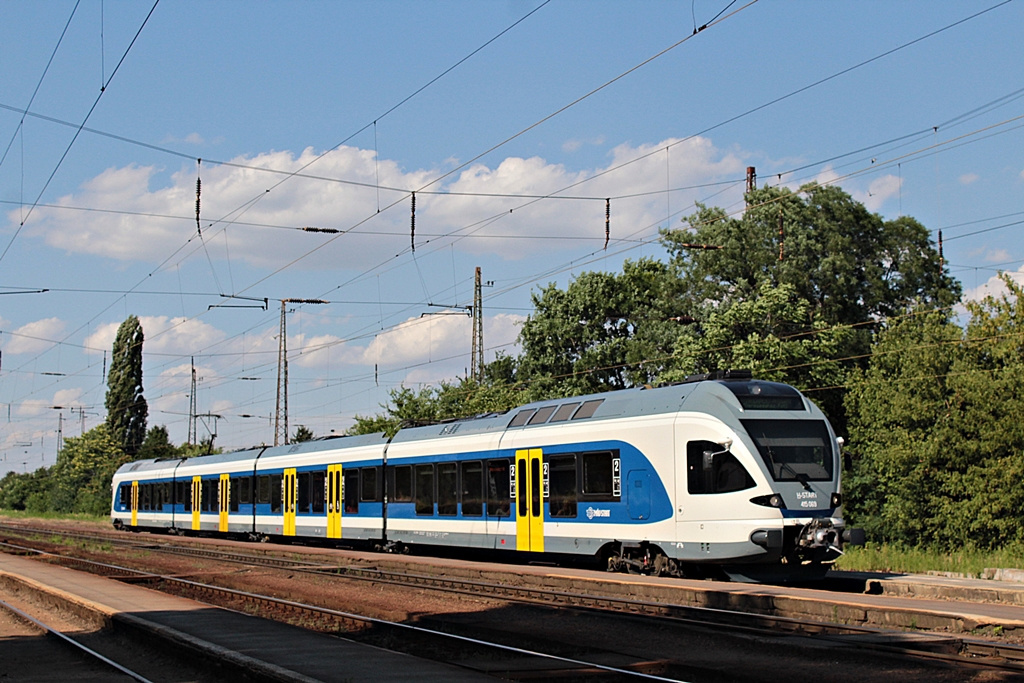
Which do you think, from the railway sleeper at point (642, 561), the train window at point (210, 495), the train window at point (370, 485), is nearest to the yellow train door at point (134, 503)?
the train window at point (210, 495)

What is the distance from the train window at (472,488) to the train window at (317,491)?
338 inches

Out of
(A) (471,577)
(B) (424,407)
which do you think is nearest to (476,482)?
(A) (471,577)

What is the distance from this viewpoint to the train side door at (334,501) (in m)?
31.4

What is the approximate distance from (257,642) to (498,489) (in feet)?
38.2

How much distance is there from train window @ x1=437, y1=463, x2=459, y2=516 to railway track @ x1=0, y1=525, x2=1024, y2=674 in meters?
2.54

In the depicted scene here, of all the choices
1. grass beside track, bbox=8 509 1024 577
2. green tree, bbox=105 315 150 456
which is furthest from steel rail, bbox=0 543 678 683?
green tree, bbox=105 315 150 456

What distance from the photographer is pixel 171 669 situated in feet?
38.8

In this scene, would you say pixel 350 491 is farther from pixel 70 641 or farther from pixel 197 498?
pixel 70 641

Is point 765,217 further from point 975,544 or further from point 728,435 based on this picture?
point 728,435

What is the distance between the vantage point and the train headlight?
1792 centimetres

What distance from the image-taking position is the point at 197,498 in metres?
43.4

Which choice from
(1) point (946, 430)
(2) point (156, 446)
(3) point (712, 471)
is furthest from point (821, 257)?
(2) point (156, 446)

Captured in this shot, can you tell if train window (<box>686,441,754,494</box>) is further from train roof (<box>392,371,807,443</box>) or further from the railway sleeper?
the railway sleeper

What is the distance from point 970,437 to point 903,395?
2508 millimetres
